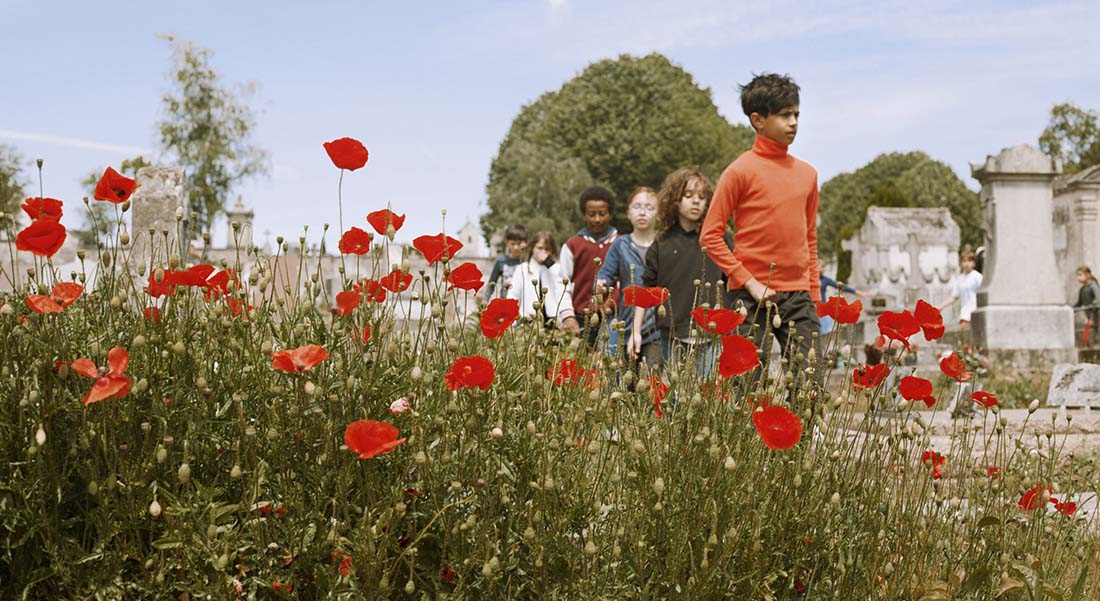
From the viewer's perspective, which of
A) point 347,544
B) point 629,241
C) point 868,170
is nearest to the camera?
point 347,544

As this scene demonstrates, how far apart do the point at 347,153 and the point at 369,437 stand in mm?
972

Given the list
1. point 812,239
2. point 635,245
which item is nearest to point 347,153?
point 812,239

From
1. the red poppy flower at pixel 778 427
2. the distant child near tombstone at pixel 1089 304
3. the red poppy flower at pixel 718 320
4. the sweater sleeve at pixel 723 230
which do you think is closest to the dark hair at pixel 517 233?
the sweater sleeve at pixel 723 230

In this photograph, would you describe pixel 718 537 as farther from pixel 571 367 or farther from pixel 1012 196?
pixel 1012 196

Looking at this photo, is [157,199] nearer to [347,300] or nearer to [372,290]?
[372,290]

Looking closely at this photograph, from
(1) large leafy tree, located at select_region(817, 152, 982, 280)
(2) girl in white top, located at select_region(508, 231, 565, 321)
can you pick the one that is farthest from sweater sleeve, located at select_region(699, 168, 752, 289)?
(1) large leafy tree, located at select_region(817, 152, 982, 280)

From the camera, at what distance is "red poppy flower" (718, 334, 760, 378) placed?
2.54m

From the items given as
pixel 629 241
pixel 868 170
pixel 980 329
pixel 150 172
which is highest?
pixel 868 170

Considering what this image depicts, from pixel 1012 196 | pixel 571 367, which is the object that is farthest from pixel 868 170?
pixel 571 367

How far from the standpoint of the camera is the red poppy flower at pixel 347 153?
283 centimetres

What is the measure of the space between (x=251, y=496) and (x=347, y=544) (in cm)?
25

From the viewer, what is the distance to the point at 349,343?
106 inches

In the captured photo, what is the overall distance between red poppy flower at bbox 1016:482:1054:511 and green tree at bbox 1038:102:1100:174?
2428 inches

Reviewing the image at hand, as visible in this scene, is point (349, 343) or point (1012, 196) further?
point (1012, 196)
